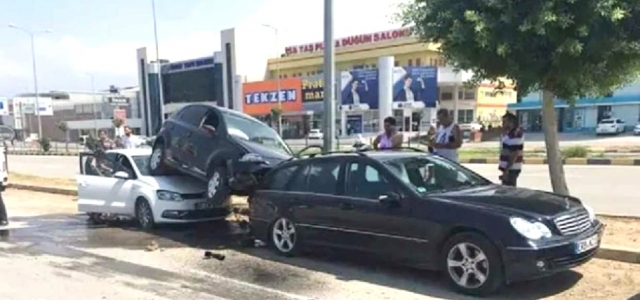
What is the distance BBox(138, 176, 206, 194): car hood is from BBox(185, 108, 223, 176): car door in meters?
0.53

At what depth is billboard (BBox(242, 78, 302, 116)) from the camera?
2606 inches

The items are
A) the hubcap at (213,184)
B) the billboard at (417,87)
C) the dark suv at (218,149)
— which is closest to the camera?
the dark suv at (218,149)

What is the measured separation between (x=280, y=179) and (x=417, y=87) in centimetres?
5194

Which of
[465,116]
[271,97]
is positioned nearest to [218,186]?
[465,116]

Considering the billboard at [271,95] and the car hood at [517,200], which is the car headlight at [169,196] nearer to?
the car hood at [517,200]

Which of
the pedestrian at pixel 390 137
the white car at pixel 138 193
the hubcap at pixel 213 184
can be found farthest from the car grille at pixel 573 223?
the white car at pixel 138 193

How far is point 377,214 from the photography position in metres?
6.64

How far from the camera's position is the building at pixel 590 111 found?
173 ft

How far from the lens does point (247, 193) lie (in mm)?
8828

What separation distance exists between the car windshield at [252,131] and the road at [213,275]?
1.57m

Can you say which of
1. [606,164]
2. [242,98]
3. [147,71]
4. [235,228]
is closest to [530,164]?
[606,164]

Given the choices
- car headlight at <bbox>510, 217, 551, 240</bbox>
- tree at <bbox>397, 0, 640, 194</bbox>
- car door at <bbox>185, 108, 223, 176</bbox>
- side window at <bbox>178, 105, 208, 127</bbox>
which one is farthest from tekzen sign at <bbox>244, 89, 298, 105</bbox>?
car headlight at <bbox>510, 217, 551, 240</bbox>

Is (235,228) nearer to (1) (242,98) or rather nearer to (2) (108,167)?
(2) (108,167)

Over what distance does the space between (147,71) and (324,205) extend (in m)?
84.5
